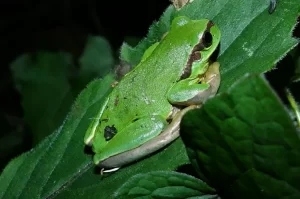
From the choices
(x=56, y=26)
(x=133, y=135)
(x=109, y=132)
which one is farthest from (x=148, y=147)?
(x=56, y=26)

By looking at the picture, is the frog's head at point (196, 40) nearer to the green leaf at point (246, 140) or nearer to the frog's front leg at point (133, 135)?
the frog's front leg at point (133, 135)

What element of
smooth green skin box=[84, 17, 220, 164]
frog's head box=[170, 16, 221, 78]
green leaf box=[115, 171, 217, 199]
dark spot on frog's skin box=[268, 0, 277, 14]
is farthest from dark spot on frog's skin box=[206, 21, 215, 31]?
green leaf box=[115, 171, 217, 199]

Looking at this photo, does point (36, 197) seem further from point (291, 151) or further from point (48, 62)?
point (48, 62)

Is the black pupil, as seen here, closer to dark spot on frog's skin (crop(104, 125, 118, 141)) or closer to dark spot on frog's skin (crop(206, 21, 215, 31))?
dark spot on frog's skin (crop(206, 21, 215, 31))

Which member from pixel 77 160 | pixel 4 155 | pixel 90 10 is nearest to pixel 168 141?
pixel 77 160

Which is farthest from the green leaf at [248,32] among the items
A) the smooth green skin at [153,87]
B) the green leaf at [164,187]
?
the green leaf at [164,187]

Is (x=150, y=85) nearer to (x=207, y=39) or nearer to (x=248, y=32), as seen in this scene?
(x=207, y=39)
